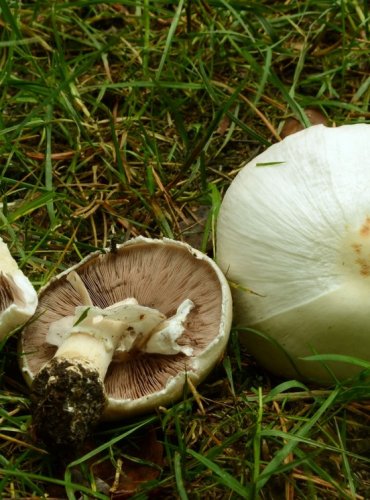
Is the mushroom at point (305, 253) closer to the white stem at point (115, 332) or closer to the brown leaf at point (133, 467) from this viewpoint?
the white stem at point (115, 332)

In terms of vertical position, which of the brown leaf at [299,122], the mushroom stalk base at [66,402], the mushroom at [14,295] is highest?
the mushroom at [14,295]

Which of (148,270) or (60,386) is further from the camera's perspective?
(148,270)

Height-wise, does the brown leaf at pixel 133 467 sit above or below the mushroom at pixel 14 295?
below

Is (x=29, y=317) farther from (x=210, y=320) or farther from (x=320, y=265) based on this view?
(x=320, y=265)

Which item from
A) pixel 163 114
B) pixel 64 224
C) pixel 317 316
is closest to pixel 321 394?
pixel 317 316

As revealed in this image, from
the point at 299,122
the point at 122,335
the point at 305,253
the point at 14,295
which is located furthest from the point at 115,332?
the point at 299,122

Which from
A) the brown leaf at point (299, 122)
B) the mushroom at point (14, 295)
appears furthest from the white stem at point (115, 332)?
the brown leaf at point (299, 122)

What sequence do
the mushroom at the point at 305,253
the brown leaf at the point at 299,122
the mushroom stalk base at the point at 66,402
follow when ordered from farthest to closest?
1. the brown leaf at the point at 299,122
2. the mushroom at the point at 305,253
3. the mushroom stalk base at the point at 66,402
